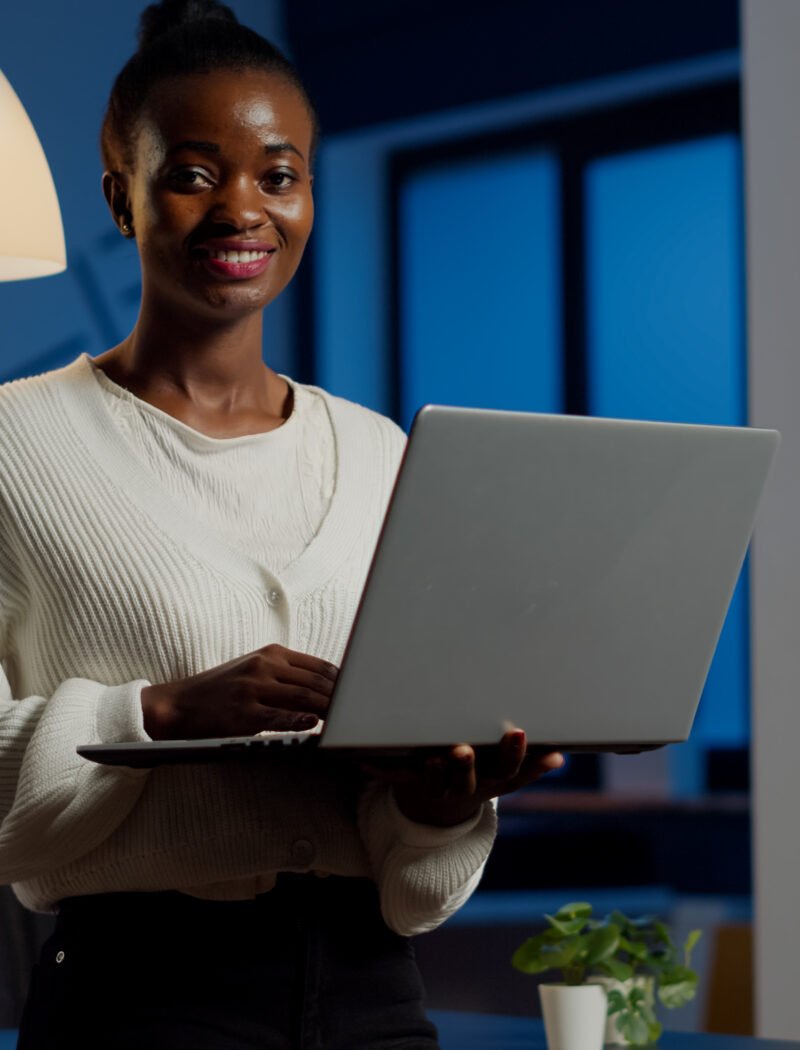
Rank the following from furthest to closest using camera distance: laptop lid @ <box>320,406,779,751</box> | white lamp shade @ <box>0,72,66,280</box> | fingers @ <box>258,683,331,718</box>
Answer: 1. white lamp shade @ <box>0,72,66,280</box>
2. fingers @ <box>258,683,331,718</box>
3. laptop lid @ <box>320,406,779,751</box>

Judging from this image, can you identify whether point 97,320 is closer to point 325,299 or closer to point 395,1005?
point 325,299

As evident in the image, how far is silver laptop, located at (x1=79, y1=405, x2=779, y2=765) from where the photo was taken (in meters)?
0.95

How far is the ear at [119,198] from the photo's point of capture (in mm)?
1344

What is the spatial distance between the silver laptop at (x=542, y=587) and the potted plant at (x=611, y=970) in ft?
3.62

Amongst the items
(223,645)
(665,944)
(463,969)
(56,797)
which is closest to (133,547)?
(223,645)

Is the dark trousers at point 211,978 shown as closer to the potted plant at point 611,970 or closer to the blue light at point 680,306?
the potted plant at point 611,970

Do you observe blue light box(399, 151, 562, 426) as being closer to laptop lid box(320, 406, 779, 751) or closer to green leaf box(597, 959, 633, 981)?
green leaf box(597, 959, 633, 981)

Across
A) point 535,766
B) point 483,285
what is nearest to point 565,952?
point 535,766

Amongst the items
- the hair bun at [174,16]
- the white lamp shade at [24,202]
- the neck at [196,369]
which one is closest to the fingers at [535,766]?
the neck at [196,369]

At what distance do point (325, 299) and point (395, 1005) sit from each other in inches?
161

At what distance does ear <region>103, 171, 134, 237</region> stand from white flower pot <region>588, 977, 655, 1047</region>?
4.18 feet

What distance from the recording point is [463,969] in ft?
13.5

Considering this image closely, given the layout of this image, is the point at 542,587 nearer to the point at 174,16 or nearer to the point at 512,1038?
the point at 174,16

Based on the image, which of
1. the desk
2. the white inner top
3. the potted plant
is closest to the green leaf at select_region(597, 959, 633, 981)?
the potted plant
